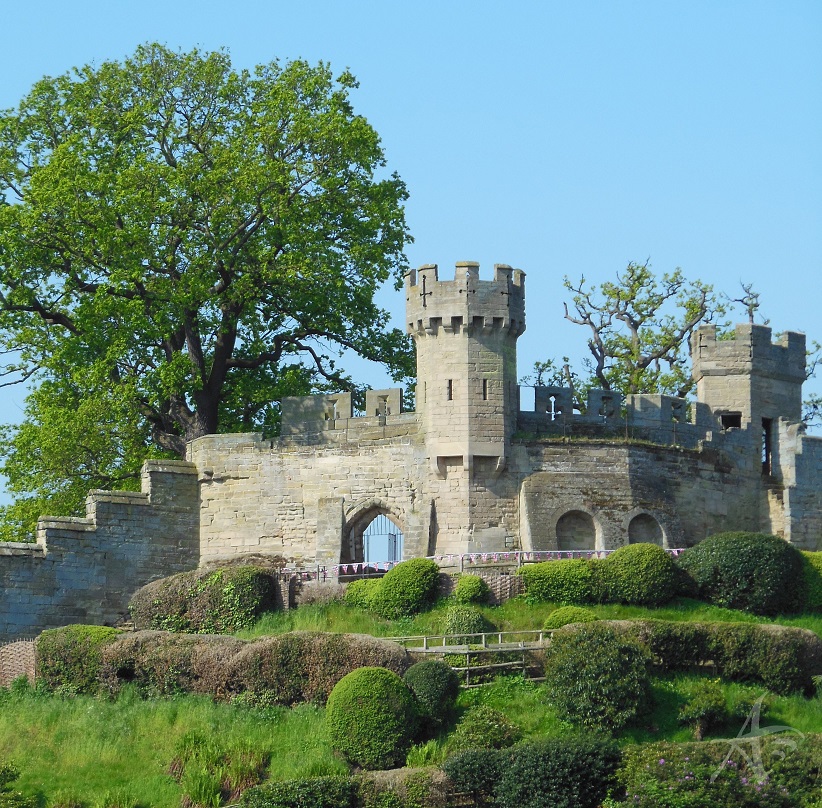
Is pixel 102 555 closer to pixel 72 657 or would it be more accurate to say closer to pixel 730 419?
pixel 72 657

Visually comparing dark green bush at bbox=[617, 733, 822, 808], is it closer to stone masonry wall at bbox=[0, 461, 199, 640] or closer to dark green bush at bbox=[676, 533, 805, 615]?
dark green bush at bbox=[676, 533, 805, 615]

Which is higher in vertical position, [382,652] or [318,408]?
[318,408]

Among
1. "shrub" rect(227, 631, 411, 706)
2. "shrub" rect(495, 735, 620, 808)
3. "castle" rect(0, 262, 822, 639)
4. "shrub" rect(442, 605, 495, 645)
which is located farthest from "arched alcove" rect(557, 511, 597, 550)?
"shrub" rect(495, 735, 620, 808)

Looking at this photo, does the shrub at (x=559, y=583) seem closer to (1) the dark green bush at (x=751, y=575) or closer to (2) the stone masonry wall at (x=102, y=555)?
(1) the dark green bush at (x=751, y=575)

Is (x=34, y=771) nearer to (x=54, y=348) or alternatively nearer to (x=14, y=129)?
(x=54, y=348)

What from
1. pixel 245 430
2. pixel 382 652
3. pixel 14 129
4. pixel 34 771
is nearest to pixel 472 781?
pixel 382 652

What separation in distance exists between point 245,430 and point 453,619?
13.9 meters

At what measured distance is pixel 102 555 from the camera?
52.7 meters

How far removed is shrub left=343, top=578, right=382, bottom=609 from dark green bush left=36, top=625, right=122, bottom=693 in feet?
18.2

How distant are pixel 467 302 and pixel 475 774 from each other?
51.1ft

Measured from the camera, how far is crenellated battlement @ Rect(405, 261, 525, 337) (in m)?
52.7

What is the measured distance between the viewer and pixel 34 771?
43.2 m

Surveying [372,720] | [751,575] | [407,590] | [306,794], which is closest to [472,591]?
[407,590]

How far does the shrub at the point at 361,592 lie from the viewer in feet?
162
